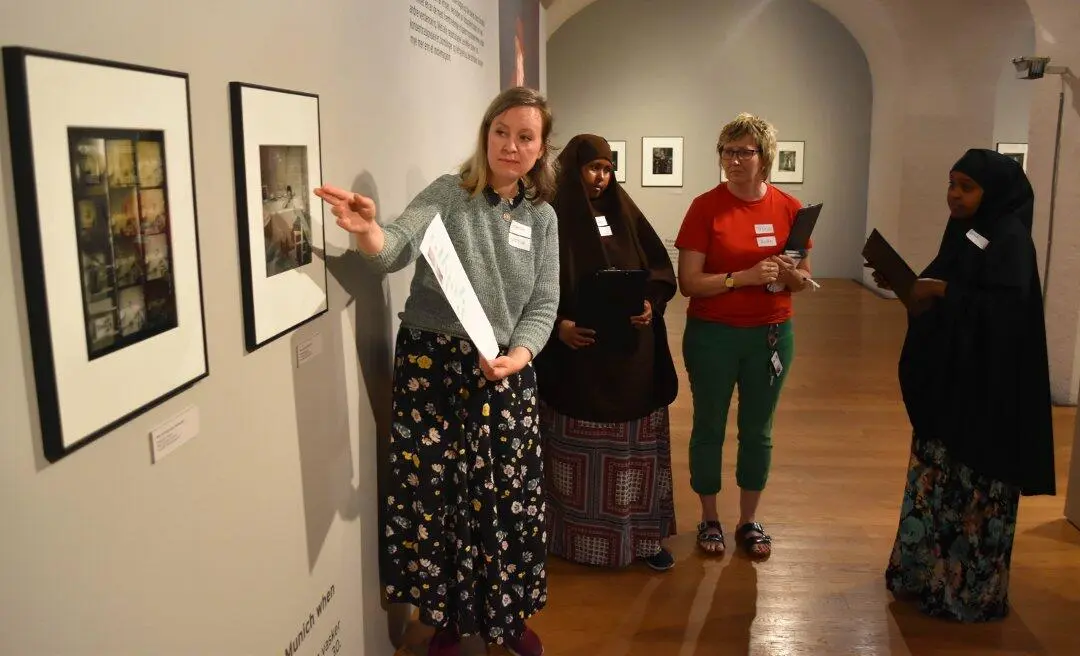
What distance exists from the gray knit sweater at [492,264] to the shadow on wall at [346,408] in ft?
0.51

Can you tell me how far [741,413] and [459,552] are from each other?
1.46 metres

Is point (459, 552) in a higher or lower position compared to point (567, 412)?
lower

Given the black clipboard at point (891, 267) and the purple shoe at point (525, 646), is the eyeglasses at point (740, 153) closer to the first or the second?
the black clipboard at point (891, 267)

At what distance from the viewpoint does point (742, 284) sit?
328 centimetres

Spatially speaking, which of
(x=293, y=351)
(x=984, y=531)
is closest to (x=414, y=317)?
(x=293, y=351)

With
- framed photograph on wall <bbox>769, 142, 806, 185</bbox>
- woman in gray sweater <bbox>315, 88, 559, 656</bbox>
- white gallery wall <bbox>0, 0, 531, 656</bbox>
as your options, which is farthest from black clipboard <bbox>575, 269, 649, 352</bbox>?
framed photograph on wall <bbox>769, 142, 806, 185</bbox>

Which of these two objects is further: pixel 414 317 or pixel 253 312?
pixel 414 317

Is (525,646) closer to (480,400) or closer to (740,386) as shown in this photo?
(480,400)

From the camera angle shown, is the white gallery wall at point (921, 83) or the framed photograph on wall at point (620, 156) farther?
the framed photograph on wall at point (620, 156)

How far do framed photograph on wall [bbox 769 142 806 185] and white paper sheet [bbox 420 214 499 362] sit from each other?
932 centimetres

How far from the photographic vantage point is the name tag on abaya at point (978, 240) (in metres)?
2.86

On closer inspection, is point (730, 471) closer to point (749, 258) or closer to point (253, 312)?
point (749, 258)

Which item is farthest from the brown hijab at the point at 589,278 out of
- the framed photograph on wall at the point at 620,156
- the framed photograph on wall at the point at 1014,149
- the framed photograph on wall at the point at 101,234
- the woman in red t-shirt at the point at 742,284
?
the framed photograph on wall at the point at 1014,149

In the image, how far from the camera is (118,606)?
1331 mm
